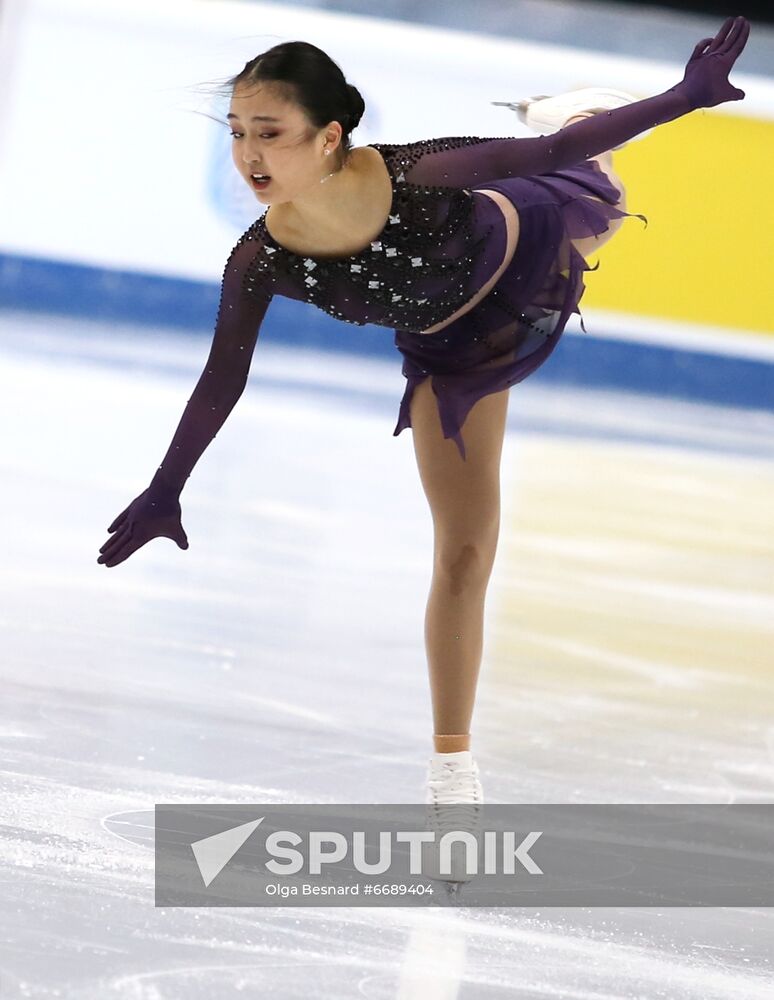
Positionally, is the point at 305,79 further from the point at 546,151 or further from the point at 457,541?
the point at 457,541

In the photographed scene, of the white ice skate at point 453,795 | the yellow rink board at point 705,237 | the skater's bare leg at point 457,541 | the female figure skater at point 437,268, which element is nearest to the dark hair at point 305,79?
the female figure skater at point 437,268

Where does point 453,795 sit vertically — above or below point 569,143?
below

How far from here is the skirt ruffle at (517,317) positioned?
6.93 feet

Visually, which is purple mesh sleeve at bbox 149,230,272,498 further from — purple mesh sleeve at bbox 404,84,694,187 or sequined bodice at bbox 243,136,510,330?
purple mesh sleeve at bbox 404,84,694,187

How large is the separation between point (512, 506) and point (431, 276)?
2.88 metres

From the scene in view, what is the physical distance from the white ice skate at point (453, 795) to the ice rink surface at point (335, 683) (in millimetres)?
179

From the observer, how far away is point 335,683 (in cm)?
283

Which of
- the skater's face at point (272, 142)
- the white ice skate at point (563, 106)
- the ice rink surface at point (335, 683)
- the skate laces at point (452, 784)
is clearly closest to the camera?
the ice rink surface at point (335, 683)

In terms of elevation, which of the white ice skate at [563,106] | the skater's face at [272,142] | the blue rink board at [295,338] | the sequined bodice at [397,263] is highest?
the blue rink board at [295,338]

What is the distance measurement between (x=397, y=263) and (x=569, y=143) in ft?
0.90

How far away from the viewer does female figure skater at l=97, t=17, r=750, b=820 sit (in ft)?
6.07

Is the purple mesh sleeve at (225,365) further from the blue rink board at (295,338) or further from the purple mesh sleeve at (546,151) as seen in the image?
the blue rink board at (295,338)

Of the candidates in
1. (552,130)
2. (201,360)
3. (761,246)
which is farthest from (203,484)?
(761,246)

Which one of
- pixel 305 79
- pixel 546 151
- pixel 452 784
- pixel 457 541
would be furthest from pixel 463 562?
pixel 305 79
